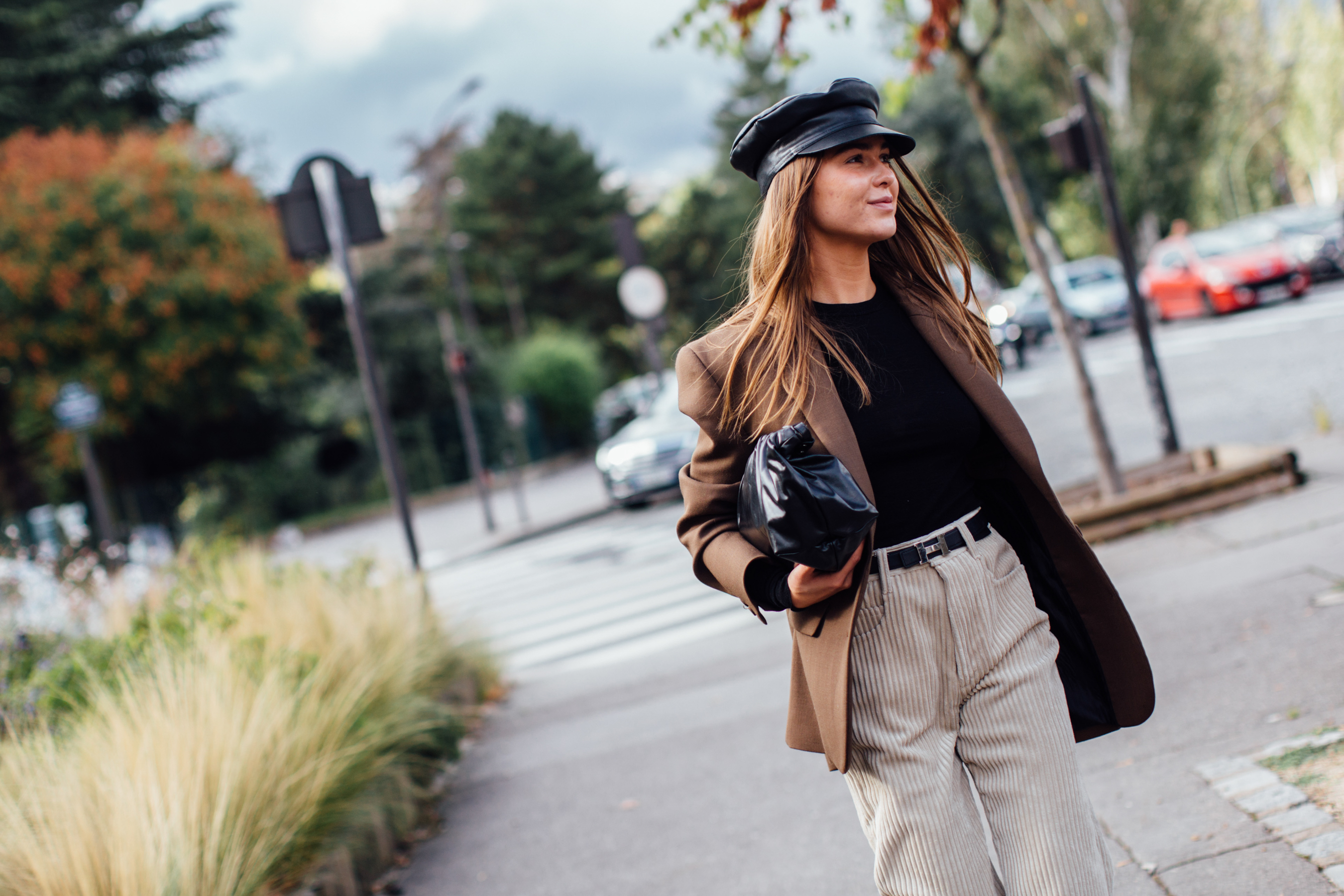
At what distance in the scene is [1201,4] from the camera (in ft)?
106

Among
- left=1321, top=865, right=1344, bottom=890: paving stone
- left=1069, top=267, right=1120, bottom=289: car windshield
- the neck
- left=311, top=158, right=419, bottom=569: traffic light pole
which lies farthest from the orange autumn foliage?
left=1321, top=865, right=1344, bottom=890: paving stone

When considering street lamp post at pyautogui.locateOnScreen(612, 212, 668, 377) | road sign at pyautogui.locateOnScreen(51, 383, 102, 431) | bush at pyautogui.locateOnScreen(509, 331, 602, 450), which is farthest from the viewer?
bush at pyautogui.locateOnScreen(509, 331, 602, 450)

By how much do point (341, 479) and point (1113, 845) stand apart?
26.5 meters

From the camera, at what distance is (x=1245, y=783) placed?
3320 mm

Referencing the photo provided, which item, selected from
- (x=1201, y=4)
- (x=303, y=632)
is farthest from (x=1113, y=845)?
(x=1201, y=4)

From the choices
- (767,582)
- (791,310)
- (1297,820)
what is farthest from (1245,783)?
(791,310)

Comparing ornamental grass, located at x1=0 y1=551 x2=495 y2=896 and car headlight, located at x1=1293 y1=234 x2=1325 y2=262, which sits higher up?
car headlight, located at x1=1293 y1=234 x2=1325 y2=262

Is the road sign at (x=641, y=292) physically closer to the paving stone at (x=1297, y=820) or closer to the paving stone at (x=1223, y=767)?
the paving stone at (x=1223, y=767)

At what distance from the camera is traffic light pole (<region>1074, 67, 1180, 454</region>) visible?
8148 millimetres

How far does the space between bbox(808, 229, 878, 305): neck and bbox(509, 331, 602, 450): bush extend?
28.3m

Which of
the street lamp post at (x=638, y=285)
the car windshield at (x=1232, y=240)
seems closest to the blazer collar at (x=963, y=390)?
the street lamp post at (x=638, y=285)

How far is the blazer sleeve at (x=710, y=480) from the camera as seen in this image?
203cm

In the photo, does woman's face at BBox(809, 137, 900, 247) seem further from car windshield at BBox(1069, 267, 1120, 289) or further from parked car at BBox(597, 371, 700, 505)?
car windshield at BBox(1069, 267, 1120, 289)

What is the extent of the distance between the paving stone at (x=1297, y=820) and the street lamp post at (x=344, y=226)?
6.19 metres
